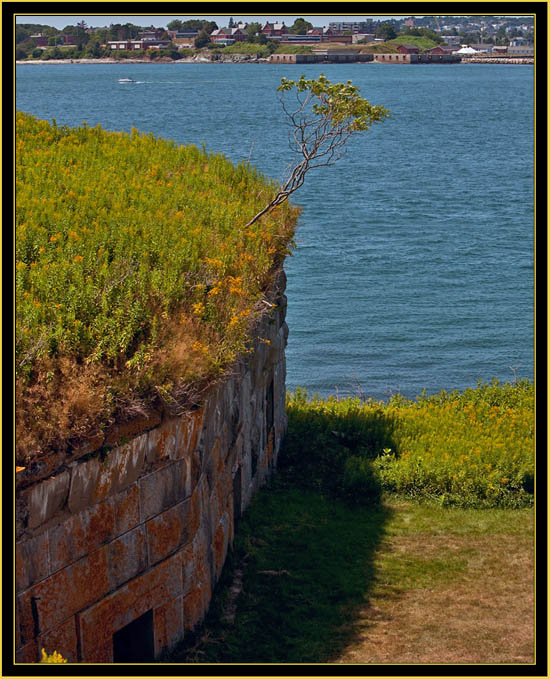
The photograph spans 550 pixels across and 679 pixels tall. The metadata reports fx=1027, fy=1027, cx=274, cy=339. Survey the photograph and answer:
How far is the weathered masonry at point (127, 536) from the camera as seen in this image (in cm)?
875

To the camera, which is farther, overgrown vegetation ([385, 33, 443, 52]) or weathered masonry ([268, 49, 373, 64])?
overgrown vegetation ([385, 33, 443, 52])

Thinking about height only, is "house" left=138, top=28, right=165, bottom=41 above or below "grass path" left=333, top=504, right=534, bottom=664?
above

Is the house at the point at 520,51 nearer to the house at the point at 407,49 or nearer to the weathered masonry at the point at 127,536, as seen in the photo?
the house at the point at 407,49

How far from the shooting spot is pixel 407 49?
7397 inches

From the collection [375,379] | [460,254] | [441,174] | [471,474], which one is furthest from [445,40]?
[471,474]

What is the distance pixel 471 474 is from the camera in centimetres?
1581

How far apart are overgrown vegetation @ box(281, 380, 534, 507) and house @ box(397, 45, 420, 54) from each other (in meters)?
174

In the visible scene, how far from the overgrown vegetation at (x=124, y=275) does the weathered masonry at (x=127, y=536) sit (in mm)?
350

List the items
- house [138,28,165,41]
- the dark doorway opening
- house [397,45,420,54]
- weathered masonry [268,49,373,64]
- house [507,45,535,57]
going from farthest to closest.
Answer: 1. house [507,45,535,57]
2. house [397,45,420,54]
3. weathered masonry [268,49,373,64]
4. house [138,28,165,41]
5. the dark doorway opening

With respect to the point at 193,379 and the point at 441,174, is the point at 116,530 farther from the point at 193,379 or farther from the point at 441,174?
the point at 441,174

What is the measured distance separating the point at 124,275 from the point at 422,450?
7.09 m

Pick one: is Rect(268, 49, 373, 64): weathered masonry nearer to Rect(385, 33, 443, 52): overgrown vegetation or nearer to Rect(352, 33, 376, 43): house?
Rect(352, 33, 376, 43): house

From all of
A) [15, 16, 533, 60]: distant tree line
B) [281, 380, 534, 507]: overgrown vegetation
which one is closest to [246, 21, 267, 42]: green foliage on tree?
[15, 16, 533, 60]: distant tree line

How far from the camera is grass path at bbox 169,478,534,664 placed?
36.1 ft
